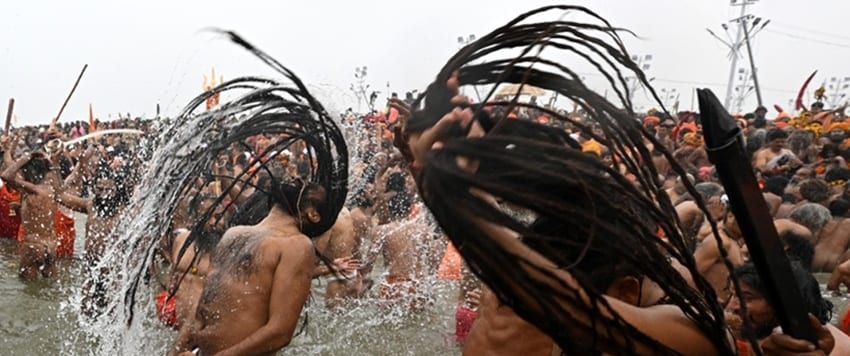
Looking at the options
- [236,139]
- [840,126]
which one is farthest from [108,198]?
[840,126]

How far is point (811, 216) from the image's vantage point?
7.26 meters

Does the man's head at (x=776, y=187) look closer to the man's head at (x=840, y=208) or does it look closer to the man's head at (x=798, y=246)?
the man's head at (x=840, y=208)

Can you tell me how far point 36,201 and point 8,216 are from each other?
3.93 metres

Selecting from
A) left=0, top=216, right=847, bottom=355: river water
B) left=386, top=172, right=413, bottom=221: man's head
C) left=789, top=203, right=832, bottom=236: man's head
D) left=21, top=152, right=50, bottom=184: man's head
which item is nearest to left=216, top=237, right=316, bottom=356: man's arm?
left=0, top=216, right=847, bottom=355: river water

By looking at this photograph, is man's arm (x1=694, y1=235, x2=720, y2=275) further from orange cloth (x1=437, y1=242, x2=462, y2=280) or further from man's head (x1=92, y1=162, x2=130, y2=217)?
man's head (x1=92, y1=162, x2=130, y2=217)

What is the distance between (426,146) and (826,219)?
286 inches

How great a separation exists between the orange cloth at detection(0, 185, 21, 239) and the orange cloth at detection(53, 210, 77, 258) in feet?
6.20

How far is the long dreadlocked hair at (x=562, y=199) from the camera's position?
1507 millimetres

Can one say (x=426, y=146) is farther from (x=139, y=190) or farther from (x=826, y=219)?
(x=826, y=219)

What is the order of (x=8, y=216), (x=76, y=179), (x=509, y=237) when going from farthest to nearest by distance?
(x=8, y=216), (x=76, y=179), (x=509, y=237)

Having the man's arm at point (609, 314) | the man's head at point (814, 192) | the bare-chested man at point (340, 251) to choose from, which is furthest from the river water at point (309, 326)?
the man's arm at point (609, 314)

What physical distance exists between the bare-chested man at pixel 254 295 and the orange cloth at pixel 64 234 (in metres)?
6.39

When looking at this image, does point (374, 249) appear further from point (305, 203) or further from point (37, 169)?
point (305, 203)

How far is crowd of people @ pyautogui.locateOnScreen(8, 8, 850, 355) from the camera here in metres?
1.52
